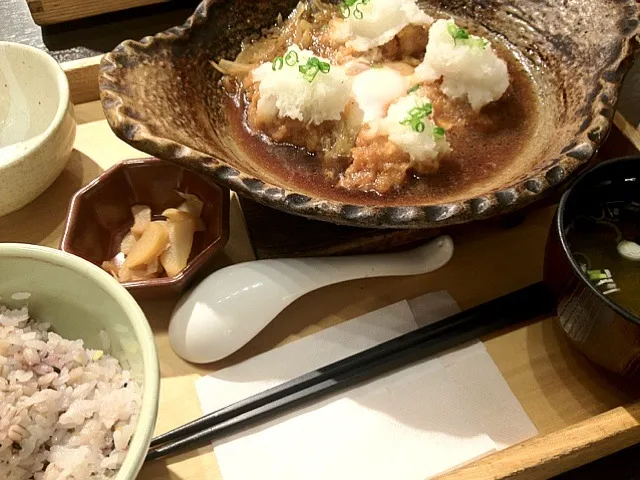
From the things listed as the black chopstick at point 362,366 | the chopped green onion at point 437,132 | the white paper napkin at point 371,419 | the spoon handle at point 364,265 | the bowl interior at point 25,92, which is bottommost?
the white paper napkin at point 371,419

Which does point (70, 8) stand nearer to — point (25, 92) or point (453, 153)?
point (25, 92)

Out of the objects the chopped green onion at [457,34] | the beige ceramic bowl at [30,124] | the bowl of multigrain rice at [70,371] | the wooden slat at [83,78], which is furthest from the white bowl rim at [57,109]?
the chopped green onion at [457,34]

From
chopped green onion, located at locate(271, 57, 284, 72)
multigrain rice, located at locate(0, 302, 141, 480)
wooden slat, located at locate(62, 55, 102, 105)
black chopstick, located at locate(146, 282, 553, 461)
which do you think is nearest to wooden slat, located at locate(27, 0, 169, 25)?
wooden slat, located at locate(62, 55, 102, 105)

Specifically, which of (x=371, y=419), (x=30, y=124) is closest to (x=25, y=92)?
(x=30, y=124)

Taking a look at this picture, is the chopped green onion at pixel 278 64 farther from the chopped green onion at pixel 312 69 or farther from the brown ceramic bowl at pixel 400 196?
the brown ceramic bowl at pixel 400 196

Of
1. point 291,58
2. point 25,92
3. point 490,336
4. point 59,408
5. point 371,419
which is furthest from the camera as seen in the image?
point 25,92

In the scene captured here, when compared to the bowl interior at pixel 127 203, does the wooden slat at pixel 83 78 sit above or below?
above

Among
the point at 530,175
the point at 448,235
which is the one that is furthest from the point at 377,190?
the point at 530,175

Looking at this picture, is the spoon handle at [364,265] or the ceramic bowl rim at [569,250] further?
the spoon handle at [364,265]
